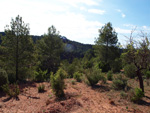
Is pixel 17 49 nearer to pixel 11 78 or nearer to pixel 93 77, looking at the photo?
pixel 11 78

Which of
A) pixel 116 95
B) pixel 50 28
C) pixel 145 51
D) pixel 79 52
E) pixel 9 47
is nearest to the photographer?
pixel 145 51

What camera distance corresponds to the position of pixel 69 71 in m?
14.3

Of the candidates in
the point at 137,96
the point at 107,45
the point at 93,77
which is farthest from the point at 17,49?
the point at 107,45

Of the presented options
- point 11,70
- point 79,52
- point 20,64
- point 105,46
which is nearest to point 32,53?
point 20,64

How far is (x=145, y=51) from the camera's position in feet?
18.7

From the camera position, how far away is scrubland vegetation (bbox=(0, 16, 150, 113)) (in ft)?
18.7

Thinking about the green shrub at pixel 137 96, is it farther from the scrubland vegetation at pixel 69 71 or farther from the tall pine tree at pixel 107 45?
the tall pine tree at pixel 107 45

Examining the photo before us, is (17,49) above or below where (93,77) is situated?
above

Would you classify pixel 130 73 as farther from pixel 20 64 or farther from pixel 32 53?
pixel 20 64

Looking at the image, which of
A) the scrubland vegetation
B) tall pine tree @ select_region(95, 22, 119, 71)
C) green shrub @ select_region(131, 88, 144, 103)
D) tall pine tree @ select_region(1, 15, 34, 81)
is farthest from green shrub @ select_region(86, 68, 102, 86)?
tall pine tree @ select_region(95, 22, 119, 71)

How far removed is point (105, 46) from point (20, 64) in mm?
12665

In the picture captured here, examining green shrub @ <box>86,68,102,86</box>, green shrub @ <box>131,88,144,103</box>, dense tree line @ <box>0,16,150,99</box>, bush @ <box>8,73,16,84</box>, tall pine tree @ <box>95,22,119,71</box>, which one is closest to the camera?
green shrub @ <box>131,88,144,103</box>

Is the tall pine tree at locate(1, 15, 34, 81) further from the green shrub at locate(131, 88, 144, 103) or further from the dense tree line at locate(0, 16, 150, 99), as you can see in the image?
the green shrub at locate(131, 88, 144, 103)

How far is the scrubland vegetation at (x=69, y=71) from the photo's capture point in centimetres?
570
